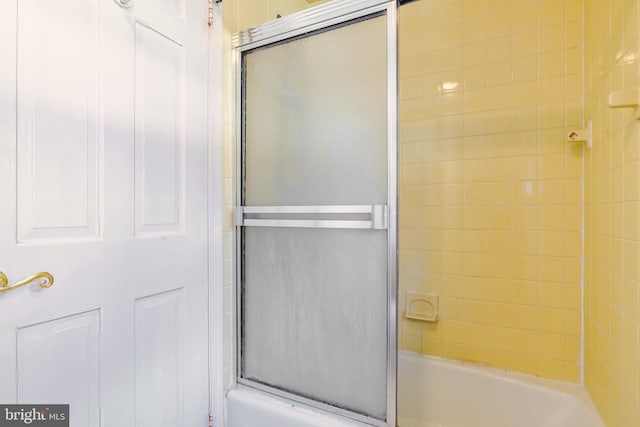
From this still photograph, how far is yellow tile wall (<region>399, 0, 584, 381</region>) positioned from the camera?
156cm

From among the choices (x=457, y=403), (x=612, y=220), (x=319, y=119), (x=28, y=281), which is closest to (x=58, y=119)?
(x=28, y=281)

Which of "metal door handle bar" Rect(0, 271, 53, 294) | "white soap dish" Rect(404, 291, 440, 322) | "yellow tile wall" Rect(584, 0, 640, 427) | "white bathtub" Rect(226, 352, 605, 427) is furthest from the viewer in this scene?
"white soap dish" Rect(404, 291, 440, 322)

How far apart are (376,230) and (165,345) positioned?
0.88 metres

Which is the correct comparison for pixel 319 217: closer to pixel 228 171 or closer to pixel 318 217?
pixel 318 217

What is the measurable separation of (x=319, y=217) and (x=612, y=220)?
1.04m

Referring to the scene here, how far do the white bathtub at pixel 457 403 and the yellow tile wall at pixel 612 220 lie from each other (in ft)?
0.48

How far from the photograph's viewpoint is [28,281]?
821 millimetres

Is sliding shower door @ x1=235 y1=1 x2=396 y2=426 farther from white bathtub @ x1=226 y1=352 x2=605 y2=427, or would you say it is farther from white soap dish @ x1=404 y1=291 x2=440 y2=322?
white soap dish @ x1=404 y1=291 x2=440 y2=322

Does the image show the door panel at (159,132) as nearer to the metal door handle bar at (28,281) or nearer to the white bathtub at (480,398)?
the metal door handle bar at (28,281)

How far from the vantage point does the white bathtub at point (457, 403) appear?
52.7 inches

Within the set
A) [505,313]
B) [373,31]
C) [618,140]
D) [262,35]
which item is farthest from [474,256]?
[262,35]

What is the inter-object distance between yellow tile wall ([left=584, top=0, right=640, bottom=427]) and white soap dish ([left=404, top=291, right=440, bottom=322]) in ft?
2.17

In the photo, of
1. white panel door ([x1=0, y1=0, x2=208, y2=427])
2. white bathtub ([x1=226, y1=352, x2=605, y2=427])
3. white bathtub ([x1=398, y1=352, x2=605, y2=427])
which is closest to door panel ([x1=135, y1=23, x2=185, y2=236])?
white panel door ([x1=0, y1=0, x2=208, y2=427])

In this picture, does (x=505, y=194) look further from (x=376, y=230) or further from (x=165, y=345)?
(x=165, y=345)
